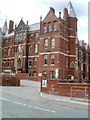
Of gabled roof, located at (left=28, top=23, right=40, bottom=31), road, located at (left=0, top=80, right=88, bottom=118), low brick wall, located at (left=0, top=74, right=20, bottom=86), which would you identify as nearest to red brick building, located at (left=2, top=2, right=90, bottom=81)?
gabled roof, located at (left=28, top=23, right=40, bottom=31)

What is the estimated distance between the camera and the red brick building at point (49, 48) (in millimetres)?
40184

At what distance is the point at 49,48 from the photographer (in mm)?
41250

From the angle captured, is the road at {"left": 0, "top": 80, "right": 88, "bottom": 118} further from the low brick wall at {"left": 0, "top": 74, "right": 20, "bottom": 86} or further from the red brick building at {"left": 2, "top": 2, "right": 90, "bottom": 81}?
the red brick building at {"left": 2, "top": 2, "right": 90, "bottom": 81}

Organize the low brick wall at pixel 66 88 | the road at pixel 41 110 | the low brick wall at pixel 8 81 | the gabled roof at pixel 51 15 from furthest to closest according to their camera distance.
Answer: the gabled roof at pixel 51 15 < the low brick wall at pixel 8 81 < the low brick wall at pixel 66 88 < the road at pixel 41 110

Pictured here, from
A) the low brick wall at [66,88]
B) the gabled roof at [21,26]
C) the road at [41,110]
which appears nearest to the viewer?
the road at [41,110]

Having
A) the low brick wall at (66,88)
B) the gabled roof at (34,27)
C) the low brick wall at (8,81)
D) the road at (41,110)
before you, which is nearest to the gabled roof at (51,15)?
the gabled roof at (34,27)

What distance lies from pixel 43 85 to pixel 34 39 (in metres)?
30.2

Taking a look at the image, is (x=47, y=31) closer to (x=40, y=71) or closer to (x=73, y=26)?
(x=73, y=26)

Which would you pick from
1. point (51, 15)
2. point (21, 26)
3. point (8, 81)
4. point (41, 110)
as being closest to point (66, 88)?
point (41, 110)

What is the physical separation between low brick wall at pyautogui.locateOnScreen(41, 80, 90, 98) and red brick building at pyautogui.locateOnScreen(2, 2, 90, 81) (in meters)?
15.1

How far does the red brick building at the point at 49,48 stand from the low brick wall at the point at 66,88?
15.1 metres

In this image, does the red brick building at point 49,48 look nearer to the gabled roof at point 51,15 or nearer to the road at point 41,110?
the gabled roof at point 51,15

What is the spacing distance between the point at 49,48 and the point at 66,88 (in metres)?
25.0

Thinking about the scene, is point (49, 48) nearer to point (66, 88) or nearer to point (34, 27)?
point (34, 27)
